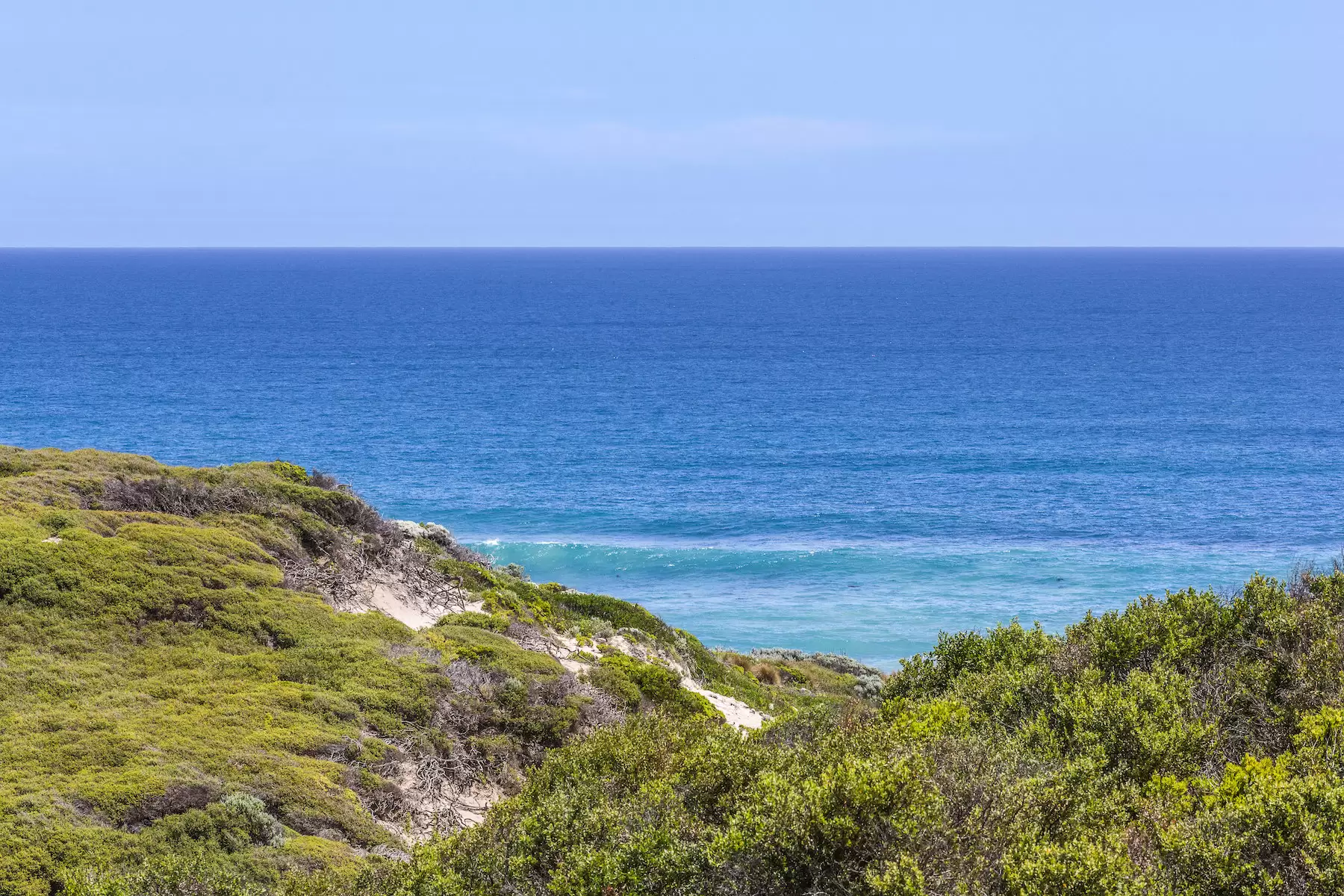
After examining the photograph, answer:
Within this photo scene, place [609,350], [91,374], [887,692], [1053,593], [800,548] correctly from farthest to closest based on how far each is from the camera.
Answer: [609,350], [91,374], [800,548], [1053,593], [887,692]

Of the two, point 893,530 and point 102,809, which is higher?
point 102,809

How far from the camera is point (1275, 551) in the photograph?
161 ft

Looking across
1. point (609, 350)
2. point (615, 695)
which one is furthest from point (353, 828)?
point (609, 350)

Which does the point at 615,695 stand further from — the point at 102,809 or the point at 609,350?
the point at 609,350

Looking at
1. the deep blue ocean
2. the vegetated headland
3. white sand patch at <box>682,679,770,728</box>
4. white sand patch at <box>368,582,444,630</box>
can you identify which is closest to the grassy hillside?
the vegetated headland

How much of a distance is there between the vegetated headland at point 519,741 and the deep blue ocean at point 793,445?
22.6 meters

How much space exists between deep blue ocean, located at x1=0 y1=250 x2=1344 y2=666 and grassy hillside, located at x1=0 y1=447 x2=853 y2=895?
20.9m

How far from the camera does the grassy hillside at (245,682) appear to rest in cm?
1252

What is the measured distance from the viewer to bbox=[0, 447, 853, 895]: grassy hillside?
1252cm

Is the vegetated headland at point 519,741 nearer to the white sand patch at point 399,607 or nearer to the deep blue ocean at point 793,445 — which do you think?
the white sand patch at point 399,607

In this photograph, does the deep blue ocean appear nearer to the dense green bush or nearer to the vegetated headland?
the vegetated headland

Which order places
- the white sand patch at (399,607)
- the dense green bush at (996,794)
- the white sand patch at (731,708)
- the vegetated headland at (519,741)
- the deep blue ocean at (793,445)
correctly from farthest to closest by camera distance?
the deep blue ocean at (793,445), the white sand patch at (731,708), the white sand patch at (399,607), the vegetated headland at (519,741), the dense green bush at (996,794)

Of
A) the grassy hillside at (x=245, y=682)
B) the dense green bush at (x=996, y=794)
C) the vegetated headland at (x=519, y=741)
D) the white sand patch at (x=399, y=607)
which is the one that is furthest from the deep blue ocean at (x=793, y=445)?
the dense green bush at (x=996, y=794)

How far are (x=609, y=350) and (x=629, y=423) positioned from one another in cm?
4562
